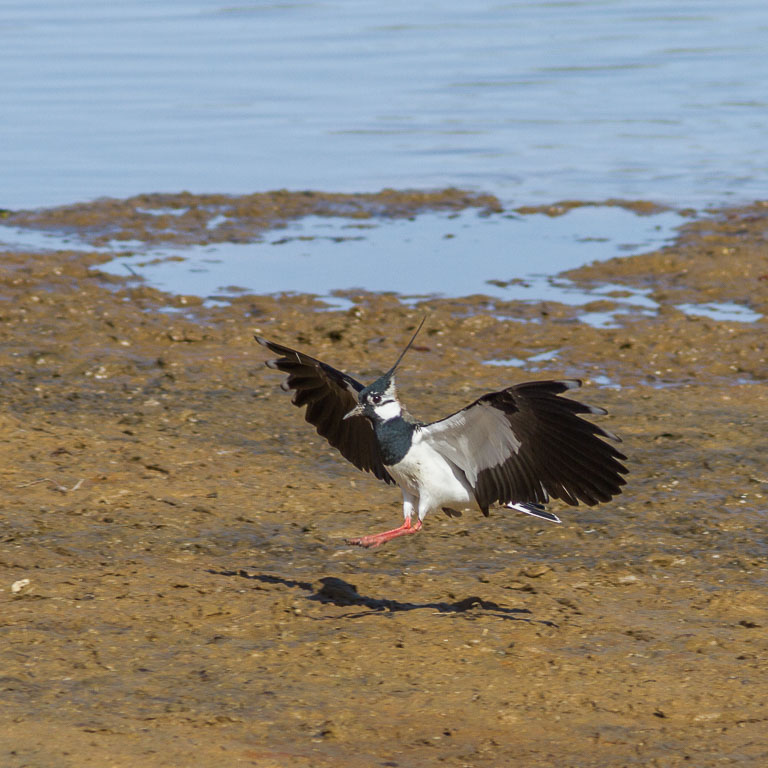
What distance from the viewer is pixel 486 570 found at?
618 cm

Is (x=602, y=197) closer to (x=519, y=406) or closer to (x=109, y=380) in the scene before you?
(x=109, y=380)

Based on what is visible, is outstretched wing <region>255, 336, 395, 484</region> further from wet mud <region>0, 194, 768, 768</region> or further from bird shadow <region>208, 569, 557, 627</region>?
bird shadow <region>208, 569, 557, 627</region>

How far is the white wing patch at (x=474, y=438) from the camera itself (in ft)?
17.6

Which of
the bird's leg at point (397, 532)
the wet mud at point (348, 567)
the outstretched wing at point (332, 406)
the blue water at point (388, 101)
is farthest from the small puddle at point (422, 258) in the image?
the bird's leg at point (397, 532)

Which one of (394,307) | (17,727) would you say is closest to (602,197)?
(394,307)

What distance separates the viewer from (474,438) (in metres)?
5.50

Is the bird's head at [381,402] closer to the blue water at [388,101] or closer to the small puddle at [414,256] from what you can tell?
the small puddle at [414,256]

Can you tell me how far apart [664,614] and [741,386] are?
3.54 metres

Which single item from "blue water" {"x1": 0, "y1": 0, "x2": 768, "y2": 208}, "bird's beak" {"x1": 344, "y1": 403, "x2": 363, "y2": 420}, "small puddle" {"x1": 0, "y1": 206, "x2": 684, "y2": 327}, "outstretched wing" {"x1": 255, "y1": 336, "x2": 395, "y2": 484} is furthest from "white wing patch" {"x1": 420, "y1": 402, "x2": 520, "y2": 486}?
"blue water" {"x1": 0, "y1": 0, "x2": 768, "y2": 208}

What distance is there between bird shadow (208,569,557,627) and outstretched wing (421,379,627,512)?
17.0 inches

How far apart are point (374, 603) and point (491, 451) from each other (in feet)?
2.73

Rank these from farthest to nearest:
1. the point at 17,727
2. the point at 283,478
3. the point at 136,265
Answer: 1. the point at 136,265
2. the point at 283,478
3. the point at 17,727

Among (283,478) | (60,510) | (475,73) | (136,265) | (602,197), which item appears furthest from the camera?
(475,73)

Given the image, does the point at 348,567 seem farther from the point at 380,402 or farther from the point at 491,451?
the point at 491,451
